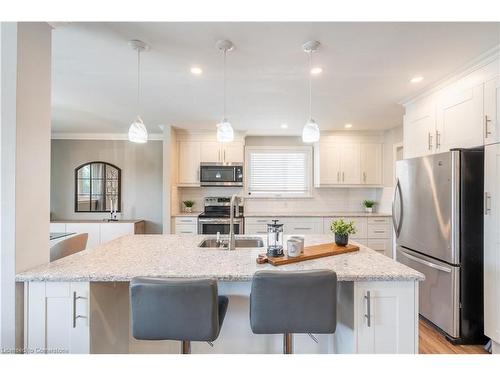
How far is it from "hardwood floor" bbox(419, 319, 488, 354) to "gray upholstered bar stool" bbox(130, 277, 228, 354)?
1961 millimetres

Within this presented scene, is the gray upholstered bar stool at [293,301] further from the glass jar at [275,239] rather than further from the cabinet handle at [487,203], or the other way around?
the cabinet handle at [487,203]

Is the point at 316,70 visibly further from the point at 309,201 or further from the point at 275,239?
the point at 309,201

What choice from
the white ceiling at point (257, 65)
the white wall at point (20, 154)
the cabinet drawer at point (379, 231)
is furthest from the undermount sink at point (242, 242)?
the cabinet drawer at point (379, 231)

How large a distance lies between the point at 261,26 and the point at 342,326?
6.37 ft

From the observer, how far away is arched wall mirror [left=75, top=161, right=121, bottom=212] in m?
4.90

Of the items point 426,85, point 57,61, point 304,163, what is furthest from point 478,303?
point 57,61

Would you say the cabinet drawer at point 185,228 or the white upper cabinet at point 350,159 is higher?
the white upper cabinet at point 350,159

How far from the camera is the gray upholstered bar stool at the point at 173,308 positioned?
3.88 ft

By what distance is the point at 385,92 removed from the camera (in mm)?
2740

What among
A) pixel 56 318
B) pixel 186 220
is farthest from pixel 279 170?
pixel 56 318

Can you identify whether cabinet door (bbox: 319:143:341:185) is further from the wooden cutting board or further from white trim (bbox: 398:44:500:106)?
the wooden cutting board

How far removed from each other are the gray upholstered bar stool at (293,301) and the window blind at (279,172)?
359 cm

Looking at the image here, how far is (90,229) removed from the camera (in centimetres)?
445
